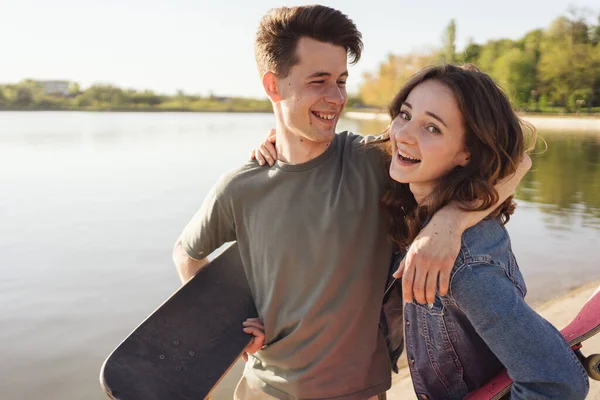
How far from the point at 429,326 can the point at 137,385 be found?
1020 millimetres

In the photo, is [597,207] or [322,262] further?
[597,207]

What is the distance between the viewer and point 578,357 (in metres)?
1.66

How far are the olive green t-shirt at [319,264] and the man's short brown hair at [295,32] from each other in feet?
1.29

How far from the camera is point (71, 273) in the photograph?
7.22 metres

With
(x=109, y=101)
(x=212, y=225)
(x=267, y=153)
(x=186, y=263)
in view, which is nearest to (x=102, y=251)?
(x=186, y=263)

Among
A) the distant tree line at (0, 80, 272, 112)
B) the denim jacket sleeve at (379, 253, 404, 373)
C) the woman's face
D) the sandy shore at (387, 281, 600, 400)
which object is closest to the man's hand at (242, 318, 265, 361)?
the denim jacket sleeve at (379, 253, 404, 373)

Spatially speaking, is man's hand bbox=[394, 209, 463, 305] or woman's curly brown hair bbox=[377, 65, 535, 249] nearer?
man's hand bbox=[394, 209, 463, 305]

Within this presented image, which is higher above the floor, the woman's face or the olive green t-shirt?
the woman's face

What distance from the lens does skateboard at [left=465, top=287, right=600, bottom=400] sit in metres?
1.58

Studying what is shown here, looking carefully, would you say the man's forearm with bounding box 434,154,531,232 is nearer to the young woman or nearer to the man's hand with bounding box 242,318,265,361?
the young woman

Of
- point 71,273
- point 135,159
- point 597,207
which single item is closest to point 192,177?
point 135,159

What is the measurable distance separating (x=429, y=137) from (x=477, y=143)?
147 mm

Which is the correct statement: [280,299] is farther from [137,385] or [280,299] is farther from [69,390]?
[69,390]

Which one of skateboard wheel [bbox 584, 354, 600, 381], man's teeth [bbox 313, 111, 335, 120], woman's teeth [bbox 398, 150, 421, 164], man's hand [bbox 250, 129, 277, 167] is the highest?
man's teeth [bbox 313, 111, 335, 120]
